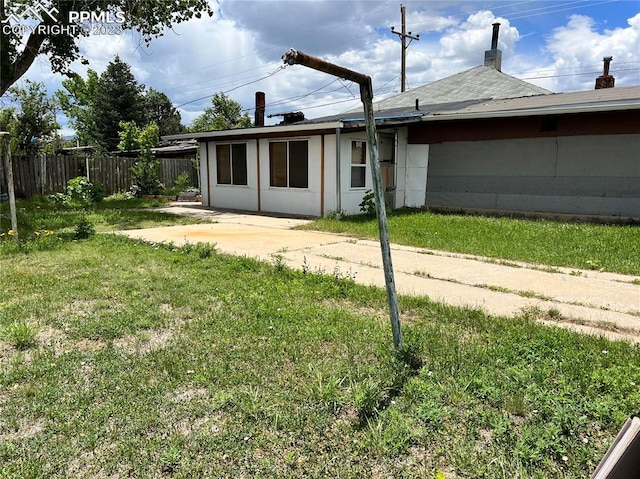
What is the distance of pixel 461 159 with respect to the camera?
12.0m

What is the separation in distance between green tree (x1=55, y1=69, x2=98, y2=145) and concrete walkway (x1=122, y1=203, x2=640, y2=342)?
3379 cm

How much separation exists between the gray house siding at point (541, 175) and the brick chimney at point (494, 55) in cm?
1000

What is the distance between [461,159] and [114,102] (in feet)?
97.1

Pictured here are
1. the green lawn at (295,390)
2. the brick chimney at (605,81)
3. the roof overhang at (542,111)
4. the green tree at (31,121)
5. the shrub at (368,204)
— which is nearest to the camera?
the green lawn at (295,390)

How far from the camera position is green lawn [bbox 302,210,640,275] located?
21.3 feet

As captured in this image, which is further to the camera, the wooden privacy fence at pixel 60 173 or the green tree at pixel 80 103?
the green tree at pixel 80 103

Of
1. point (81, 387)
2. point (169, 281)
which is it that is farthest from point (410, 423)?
point (169, 281)

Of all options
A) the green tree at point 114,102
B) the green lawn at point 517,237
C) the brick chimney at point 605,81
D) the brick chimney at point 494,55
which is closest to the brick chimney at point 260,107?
the green lawn at point 517,237

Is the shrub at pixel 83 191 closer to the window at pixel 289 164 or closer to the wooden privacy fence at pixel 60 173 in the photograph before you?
the wooden privacy fence at pixel 60 173

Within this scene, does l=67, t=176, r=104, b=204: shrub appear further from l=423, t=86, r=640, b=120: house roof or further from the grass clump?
the grass clump

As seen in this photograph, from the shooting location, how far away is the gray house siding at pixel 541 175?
9.89 meters

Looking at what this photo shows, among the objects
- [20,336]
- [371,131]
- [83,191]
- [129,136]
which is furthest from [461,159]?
[129,136]

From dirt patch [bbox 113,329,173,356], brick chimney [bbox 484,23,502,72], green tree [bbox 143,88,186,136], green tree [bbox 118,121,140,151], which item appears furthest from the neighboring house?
green tree [bbox 143,88,186,136]

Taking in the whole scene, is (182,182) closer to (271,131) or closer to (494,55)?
(271,131)
